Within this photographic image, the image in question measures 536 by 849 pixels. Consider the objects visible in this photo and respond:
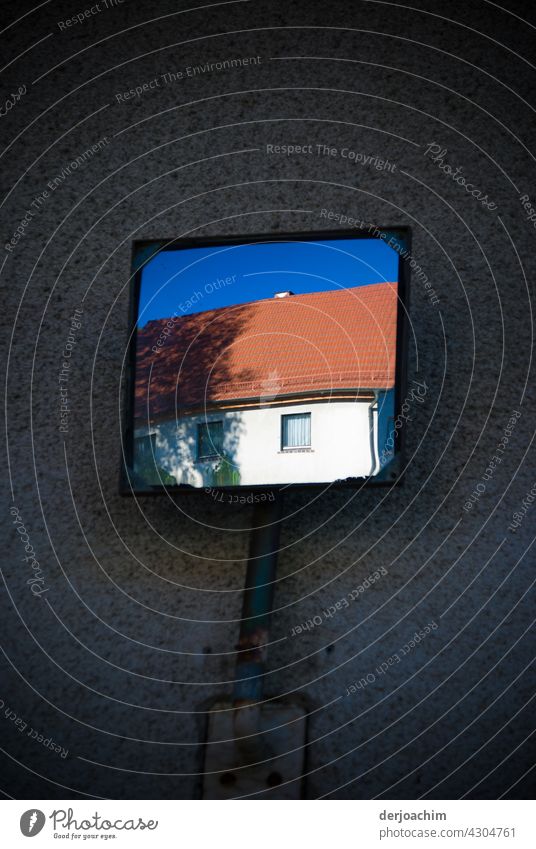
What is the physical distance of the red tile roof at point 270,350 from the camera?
3.99ft

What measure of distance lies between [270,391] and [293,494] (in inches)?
6.2

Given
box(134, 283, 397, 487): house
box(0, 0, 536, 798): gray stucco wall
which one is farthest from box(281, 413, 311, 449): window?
box(0, 0, 536, 798): gray stucco wall

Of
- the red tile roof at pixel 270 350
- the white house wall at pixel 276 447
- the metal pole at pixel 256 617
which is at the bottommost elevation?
the metal pole at pixel 256 617

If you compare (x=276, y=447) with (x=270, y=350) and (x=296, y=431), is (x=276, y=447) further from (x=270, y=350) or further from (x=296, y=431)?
(x=270, y=350)

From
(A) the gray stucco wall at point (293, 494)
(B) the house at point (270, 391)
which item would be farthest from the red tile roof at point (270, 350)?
(A) the gray stucco wall at point (293, 494)

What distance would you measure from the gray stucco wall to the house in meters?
0.12

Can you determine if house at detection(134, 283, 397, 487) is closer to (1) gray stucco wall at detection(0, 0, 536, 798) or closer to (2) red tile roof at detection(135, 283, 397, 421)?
(2) red tile roof at detection(135, 283, 397, 421)

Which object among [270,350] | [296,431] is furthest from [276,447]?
[270,350]

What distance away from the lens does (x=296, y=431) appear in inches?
47.1

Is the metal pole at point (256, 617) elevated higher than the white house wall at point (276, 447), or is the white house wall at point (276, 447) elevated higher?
the white house wall at point (276, 447)

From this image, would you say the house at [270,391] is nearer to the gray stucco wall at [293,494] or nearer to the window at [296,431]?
the window at [296,431]

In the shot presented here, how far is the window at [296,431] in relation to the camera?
1187mm

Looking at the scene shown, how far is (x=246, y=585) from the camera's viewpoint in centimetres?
124
